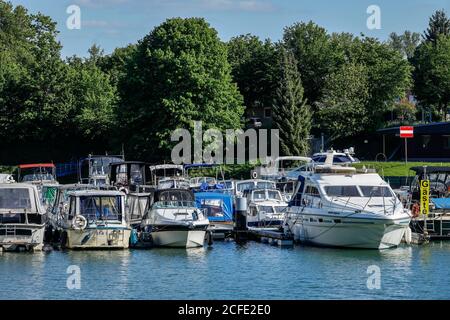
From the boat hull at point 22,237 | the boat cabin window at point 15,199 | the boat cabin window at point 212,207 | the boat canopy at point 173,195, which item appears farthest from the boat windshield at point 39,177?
the boat hull at point 22,237

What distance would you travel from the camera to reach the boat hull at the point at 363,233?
161 feet

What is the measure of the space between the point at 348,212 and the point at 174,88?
4066 centimetres

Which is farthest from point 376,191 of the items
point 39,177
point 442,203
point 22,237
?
point 39,177

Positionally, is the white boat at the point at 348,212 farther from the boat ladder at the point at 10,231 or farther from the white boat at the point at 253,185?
the boat ladder at the point at 10,231

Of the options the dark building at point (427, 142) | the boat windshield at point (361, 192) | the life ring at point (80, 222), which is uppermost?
the dark building at point (427, 142)

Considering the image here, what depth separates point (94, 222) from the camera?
164 ft

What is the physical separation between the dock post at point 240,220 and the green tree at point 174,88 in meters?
29.7

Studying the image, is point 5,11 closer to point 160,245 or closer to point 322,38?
point 322,38

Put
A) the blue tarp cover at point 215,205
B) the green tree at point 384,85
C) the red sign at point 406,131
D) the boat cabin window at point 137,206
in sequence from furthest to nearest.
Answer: the green tree at point 384,85, the red sign at point 406,131, the boat cabin window at point 137,206, the blue tarp cover at point 215,205

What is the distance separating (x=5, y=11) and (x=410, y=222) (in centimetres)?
10053

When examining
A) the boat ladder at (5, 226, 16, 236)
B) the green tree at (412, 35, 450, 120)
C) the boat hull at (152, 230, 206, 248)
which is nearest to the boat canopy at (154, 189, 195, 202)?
the boat hull at (152, 230, 206, 248)
